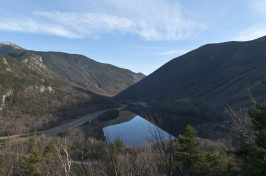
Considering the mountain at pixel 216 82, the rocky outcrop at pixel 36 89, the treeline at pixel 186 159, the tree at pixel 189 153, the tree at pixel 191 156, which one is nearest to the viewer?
the treeline at pixel 186 159

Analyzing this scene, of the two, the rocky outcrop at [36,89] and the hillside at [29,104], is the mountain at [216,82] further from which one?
the rocky outcrop at [36,89]

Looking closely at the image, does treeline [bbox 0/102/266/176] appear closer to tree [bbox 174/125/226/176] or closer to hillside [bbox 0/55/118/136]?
tree [bbox 174/125/226/176]

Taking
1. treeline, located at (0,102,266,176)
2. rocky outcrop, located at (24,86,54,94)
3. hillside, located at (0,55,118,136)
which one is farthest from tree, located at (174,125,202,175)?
rocky outcrop, located at (24,86,54,94)

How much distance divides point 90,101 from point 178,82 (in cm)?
11124

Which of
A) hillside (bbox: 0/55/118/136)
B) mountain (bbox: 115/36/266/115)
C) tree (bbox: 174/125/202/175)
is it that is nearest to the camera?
tree (bbox: 174/125/202/175)

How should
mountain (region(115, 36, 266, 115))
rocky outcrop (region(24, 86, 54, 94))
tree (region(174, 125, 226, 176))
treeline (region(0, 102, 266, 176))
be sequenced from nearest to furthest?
treeline (region(0, 102, 266, 176)) → tree (region(174, 125, 226, 176)) → rocky outcrop (region(24, 86, 54, 94)) → mountain (region(115, 36, 266, 115))

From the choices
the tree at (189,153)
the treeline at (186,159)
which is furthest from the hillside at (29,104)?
the tree at (189,153)

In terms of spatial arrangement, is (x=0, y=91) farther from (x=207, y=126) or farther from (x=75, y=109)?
(x=207, y=126)

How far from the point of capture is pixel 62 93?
116m

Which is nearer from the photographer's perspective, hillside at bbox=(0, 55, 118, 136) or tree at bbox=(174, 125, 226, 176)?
tree at bbox=(174, 125, 226, 176)

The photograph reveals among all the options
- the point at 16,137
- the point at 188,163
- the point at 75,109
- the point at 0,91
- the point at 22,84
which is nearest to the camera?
the point at 188,163

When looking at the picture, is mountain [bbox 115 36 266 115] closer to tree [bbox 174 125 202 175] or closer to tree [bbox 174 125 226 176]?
tree [bbox 174 125 226 176]

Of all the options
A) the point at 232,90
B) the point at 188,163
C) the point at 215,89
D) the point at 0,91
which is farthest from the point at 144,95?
the point at 188,163

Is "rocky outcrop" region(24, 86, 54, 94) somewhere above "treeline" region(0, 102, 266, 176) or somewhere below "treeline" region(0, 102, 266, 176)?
above
